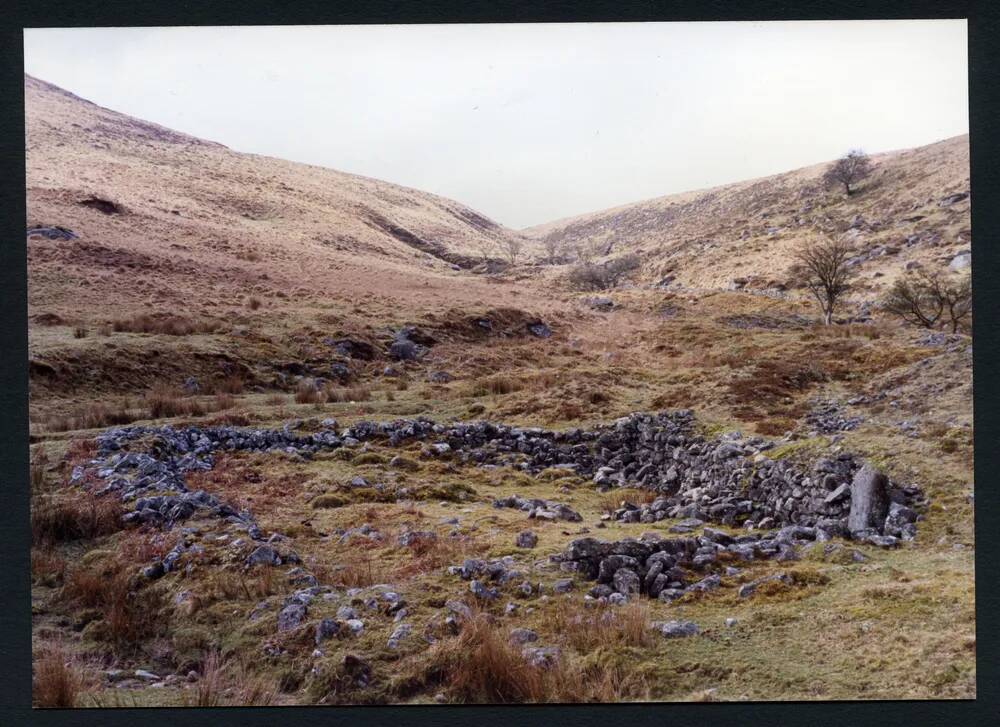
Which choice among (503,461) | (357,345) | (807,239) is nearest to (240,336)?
(357,345)

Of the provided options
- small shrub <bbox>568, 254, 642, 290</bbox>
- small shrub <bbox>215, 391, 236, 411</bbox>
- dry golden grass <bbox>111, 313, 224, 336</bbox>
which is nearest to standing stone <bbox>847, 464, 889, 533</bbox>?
small shrub <bbox>215, 391, 236, 411</bbox>

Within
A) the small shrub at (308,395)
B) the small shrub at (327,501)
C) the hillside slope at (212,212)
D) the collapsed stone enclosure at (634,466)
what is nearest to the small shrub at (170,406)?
the collapsed stone enclosure at (634,466)

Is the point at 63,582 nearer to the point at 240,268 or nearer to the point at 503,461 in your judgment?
the point at 503,461

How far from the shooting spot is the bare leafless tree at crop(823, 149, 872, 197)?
9039 mm

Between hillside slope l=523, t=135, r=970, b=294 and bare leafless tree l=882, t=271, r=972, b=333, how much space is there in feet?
0.94

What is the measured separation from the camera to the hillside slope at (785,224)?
26.4 ft

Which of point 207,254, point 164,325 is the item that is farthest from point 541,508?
point 207,254

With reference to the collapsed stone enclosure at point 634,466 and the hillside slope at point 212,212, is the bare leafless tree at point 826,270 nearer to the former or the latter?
the collapsed stone enclosure at point 634,466

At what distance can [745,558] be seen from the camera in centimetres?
570

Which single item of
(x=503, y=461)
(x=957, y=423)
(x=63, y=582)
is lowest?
(x=63, y=582)

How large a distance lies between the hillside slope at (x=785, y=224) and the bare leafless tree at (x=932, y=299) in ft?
0.94

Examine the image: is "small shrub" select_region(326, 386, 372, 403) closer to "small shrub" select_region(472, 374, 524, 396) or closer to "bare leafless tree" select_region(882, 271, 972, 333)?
"small shrub" select_region(472, 374, 524, 396)

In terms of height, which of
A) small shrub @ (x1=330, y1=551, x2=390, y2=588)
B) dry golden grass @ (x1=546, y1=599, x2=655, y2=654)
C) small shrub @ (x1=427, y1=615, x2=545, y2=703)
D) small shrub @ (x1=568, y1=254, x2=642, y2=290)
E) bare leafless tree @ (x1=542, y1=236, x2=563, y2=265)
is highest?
bare leafless tree @ (x1=542, y1=236, x2=563, y2=265)

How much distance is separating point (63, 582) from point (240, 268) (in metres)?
13.0
